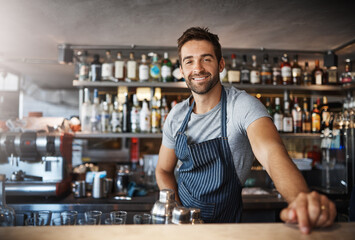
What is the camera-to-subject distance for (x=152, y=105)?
314cm

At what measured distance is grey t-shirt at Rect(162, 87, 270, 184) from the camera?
4.62 ft

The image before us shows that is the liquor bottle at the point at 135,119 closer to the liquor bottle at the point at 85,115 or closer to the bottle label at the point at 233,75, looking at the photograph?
the liquor bottle at the point at 85,115

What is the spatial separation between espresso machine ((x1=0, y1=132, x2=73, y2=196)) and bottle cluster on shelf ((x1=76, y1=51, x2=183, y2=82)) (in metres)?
0.70

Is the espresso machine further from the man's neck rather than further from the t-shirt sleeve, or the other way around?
the t-shirt sleeve

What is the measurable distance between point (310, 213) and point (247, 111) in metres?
0.87

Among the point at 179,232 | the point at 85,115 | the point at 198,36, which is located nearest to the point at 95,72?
the point at 85,115

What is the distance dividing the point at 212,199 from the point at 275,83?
6.40ft

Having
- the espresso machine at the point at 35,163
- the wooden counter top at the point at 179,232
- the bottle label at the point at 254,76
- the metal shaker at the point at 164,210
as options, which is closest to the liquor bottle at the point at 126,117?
the espresso machine at the point at 35,163

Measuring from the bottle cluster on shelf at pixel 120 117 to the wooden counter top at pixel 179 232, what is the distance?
7.95 feet

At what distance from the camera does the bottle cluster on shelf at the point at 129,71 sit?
299 centimetres

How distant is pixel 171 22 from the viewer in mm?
2508

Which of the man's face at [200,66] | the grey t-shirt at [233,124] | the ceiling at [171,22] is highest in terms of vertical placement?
the ceiling at [171,22]

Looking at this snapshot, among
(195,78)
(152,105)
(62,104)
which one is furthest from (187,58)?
(62,104)

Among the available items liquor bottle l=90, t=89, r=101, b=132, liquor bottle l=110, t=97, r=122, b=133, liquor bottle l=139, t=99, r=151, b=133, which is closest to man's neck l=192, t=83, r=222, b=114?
liquor bottle l=139, t=99, r=151, b=133
